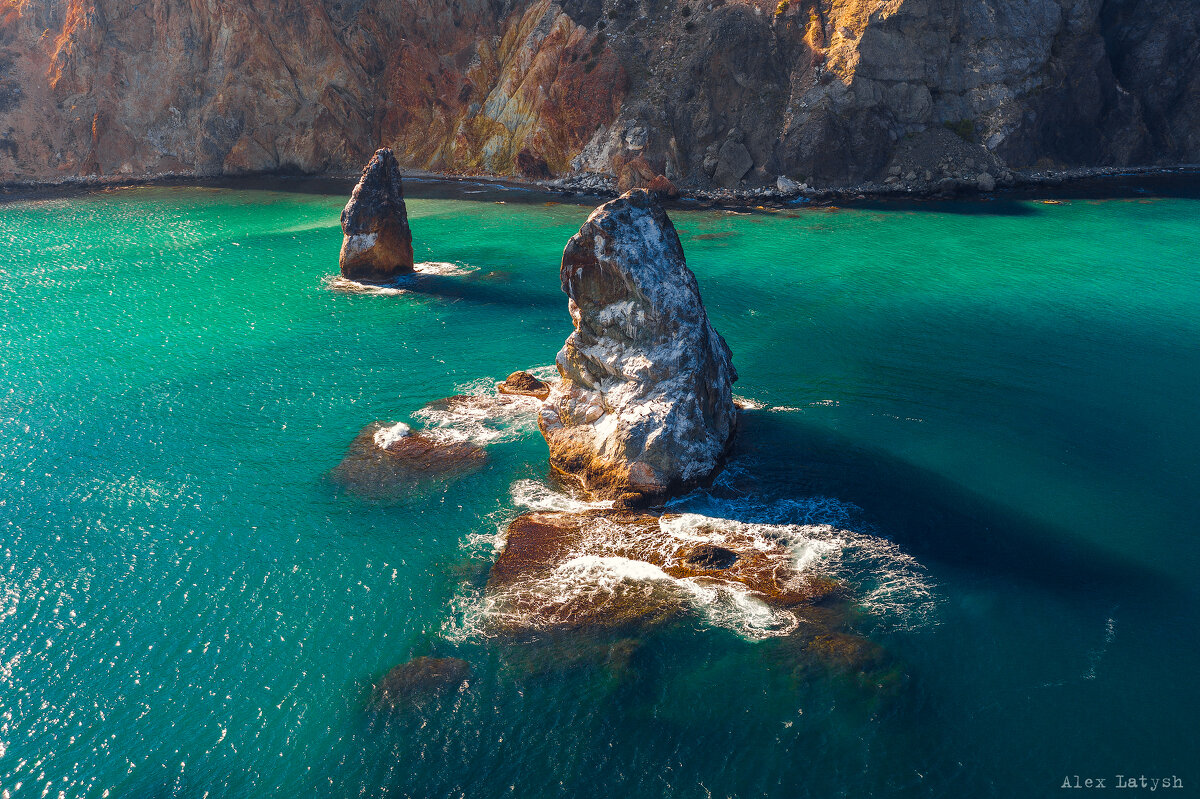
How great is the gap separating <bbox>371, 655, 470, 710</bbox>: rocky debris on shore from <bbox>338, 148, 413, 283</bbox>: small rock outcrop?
39426 millimetres

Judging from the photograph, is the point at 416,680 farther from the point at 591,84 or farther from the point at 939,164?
the point at 591,84

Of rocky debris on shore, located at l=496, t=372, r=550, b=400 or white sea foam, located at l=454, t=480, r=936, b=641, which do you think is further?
rocky debris on shore, located at l=496, t=372, r=550, b=400

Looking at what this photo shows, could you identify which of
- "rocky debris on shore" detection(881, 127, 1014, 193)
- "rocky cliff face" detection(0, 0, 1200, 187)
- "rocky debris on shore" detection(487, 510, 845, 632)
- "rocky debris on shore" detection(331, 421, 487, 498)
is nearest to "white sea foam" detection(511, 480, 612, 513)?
"rocky debris on shore" detection(487, 510, 845, 632)

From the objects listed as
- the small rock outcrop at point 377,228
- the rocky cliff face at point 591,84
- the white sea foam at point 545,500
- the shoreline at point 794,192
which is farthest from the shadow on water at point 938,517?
the rocky cliff face at point 591,84

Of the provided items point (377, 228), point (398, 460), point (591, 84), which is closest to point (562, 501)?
point (398, 460)

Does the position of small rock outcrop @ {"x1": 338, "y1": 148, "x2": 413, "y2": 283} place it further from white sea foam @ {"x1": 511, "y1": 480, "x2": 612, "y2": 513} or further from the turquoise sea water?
white sea foam @ {"x1": 511, "y1": 480, "x2": 612, "y2": 513}

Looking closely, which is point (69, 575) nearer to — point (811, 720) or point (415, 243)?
point (811, 720)

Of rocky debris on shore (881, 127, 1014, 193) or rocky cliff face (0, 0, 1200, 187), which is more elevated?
rocky cliff face (0, 0, 1200, 187)

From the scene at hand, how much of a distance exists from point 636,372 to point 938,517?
466 inches

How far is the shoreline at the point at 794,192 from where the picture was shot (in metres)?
75.8

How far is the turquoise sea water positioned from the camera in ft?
61.3

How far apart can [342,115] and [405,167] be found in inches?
445

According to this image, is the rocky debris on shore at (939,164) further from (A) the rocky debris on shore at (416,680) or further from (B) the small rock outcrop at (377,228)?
(A) the rocky debris on shore at (416,680)

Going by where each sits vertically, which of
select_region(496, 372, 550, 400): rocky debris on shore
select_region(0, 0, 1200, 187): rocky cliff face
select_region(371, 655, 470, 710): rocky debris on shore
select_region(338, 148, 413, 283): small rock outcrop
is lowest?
select_region(371, 655, 470, 710): rocky debris on shore
